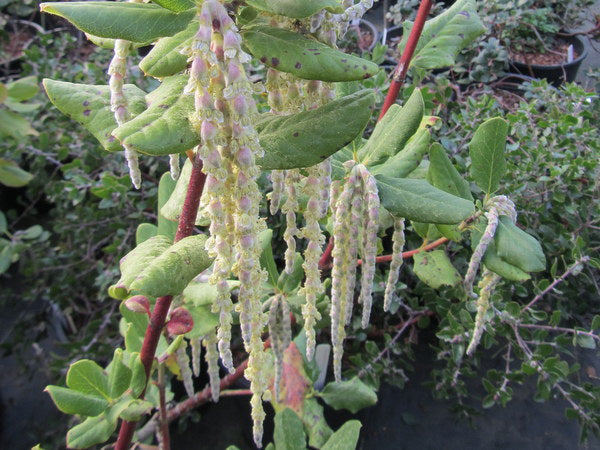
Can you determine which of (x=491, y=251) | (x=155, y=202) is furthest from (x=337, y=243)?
(x=155, y=202)

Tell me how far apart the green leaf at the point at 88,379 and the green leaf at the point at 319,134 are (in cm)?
55

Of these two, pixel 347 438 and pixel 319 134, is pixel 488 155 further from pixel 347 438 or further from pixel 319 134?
pixel 347 438

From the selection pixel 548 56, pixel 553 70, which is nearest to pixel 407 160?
pixel 553 70

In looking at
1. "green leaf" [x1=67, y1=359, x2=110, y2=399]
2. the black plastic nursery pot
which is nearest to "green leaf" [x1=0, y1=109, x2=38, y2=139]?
"green leaf" [x1=67, y1=359, x2=110, y2=399]

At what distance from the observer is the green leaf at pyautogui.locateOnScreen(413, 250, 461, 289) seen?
104 cm

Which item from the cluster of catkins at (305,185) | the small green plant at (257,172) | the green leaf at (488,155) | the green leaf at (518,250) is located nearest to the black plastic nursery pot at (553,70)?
the small green plant at (257,172)

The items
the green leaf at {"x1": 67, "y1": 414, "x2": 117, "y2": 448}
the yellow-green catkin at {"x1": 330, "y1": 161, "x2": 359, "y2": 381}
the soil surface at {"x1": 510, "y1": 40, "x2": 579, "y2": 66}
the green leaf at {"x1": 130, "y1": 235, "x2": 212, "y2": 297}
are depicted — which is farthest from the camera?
the soil surface at {"x1": 510, "y1": 40, "x2": 579, "y2": 66}

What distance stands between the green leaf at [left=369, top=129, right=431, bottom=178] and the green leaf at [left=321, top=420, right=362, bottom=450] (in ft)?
1.55

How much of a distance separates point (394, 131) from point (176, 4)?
16.1 inches

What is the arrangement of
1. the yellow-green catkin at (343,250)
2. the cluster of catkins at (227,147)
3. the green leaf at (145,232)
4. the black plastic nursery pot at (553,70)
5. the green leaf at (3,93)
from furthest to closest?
the black plastic nursery pot at (553,70) → the green leaf at (3,93) → the green leaf at (145,232) → the yellow-green catkin at (343,250) → the cluster of catkins at (227,147)

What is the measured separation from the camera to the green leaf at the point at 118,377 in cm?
84

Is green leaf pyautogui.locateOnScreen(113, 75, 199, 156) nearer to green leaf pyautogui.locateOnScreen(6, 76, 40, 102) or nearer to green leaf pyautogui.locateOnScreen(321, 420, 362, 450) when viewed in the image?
green leaf pyautogui.locateOnScreen(321, 420, 362, 450)

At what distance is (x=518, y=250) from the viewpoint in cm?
77

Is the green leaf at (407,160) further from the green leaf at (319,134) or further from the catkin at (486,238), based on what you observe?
the green leaf at (319,134)
